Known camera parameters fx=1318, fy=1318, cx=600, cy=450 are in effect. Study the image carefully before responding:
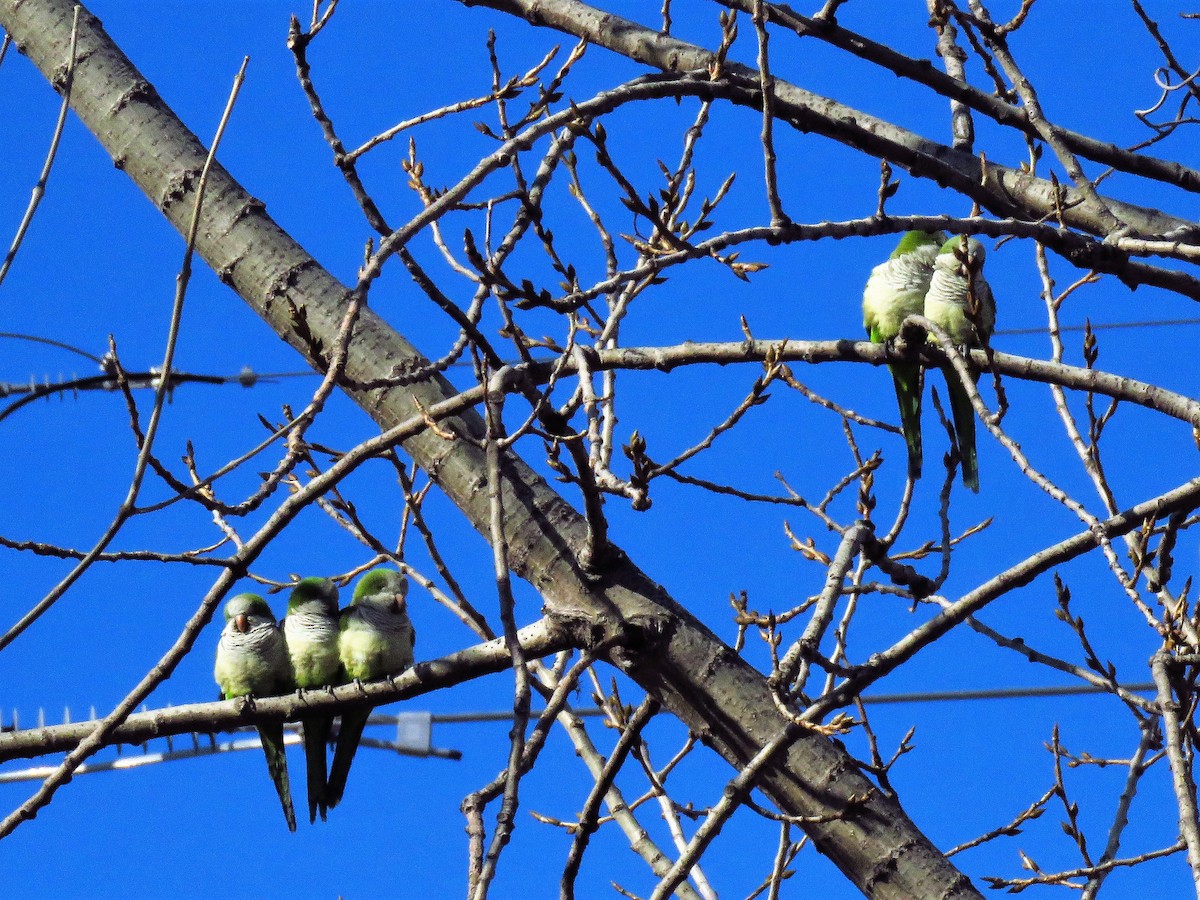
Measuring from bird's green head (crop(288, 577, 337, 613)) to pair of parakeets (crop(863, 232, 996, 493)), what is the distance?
2225 mm

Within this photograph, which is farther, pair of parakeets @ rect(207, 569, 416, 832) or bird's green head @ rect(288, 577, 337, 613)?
bird's green head @ rect(288, 577, 337, 613)

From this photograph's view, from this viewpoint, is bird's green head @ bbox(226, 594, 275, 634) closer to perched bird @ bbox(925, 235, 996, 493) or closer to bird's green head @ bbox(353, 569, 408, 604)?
bird's green head @ bbox(353, 569, 408, 604)

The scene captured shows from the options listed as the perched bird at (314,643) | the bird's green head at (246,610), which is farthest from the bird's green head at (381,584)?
the bird's green head at (246,610)

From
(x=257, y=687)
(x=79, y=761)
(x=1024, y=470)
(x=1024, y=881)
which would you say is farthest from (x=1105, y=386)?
(x=257, y=687)

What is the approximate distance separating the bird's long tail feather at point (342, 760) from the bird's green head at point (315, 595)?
20.6 inches

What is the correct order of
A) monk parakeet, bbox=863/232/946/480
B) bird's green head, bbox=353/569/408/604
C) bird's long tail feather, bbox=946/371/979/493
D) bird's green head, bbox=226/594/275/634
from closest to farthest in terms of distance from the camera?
bird's long tail feather, bbox=946/371/979/493 → monk parakeet, bbox=863/232/946/480 → bird's green head, bbox=226/594/275/634 → bird's green head, bbox=353/569/408/604

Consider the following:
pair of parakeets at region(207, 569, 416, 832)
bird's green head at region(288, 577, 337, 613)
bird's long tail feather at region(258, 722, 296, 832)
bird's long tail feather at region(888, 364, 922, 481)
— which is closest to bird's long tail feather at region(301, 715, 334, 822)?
pair of parakeets at region(207, 569, 416, 832)

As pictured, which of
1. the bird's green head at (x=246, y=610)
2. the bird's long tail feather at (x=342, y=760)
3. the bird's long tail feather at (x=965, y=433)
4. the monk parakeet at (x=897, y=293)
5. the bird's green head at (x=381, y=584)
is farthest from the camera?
the bird's green head at (x=381, y=584)

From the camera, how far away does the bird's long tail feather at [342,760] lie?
4.50 metres

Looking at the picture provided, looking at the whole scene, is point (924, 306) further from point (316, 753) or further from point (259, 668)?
point (259, 668)

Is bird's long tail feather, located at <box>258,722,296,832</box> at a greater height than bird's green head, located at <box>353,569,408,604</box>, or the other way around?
bird's green head, located at <box>353,569,408,604</box>

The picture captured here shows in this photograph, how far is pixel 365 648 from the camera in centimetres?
464

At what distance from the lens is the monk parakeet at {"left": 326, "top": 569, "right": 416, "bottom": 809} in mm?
4523

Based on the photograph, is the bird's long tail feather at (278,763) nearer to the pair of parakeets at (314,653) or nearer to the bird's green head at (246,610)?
the pair of parakeets at (314,653)
